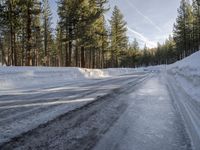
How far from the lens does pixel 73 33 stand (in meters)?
35.2

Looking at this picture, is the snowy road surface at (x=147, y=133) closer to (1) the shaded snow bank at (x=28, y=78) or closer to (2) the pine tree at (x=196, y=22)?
(1) the shaded snow bank at (x=28, y=78)

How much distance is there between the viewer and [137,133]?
534cm

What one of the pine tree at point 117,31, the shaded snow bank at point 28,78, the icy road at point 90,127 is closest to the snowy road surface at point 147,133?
the icy road at point 90,127

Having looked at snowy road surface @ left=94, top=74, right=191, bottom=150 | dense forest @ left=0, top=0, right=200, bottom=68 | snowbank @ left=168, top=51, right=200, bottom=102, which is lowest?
snowy road surface @ left=94, top=74, right=191, bottom=150

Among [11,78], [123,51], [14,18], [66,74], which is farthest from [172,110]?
[123,51]

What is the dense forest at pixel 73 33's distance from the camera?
31.5 m

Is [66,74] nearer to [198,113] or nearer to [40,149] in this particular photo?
[198,113]

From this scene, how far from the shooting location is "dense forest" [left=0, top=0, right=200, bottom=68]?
31.5 m

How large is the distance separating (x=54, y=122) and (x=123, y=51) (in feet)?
204

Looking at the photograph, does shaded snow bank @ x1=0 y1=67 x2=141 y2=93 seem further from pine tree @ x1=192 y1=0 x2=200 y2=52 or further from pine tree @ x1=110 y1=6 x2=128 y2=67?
pine tree @ x1=192 y1=0 x2=200 y2=52

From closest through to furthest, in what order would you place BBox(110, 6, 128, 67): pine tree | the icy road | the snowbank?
1. the icy road
2. the snowbank
3. BBox(110, 6, 128, 67): pine tree

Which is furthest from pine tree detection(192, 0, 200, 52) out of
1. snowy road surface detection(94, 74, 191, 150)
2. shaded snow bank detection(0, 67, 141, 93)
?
snowy road surface detection(94, 74, 191, 150)

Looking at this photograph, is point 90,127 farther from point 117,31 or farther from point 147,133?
point 117,31

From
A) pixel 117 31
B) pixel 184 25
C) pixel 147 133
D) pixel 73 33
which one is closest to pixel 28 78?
pixel 147 133
